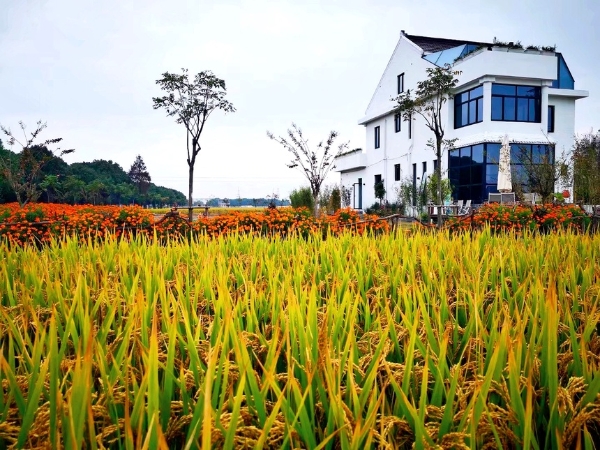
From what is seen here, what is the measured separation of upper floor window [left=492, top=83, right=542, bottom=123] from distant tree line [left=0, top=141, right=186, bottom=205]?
33.0 m

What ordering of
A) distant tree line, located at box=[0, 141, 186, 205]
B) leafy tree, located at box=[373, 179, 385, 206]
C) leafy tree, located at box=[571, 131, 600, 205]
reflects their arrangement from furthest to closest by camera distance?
distant tree line, located at box=[0, 141, 186, 205], leafy tree, located at box=[373, 179, 385, 206], leafy tree, located at box=[571, 131, 600, 205]

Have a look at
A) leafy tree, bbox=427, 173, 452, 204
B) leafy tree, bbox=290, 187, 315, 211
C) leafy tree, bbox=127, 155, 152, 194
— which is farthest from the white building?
leafy tree, bbox=127, 155, 152, 194

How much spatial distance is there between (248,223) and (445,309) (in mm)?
8928

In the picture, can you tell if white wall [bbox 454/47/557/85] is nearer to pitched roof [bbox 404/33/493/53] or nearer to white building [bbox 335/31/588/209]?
white building [bbox 335/31/588/209]

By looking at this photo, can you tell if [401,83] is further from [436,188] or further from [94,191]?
[94,191]

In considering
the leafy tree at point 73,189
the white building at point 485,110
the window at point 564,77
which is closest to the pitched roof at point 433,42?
the white building at point 485,110

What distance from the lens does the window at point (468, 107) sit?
25.0 m

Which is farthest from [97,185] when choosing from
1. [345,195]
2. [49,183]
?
[49,183]

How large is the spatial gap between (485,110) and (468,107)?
196cm

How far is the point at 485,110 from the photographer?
24.4 m

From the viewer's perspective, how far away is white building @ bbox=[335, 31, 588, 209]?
24328 millimetres

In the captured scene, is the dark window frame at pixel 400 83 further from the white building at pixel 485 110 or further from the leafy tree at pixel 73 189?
the leafy tree at pixel 73 189

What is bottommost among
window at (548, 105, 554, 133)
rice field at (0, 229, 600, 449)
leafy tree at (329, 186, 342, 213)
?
rice field at (0, 229, 600, 449)

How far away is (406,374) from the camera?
1.21 metres
